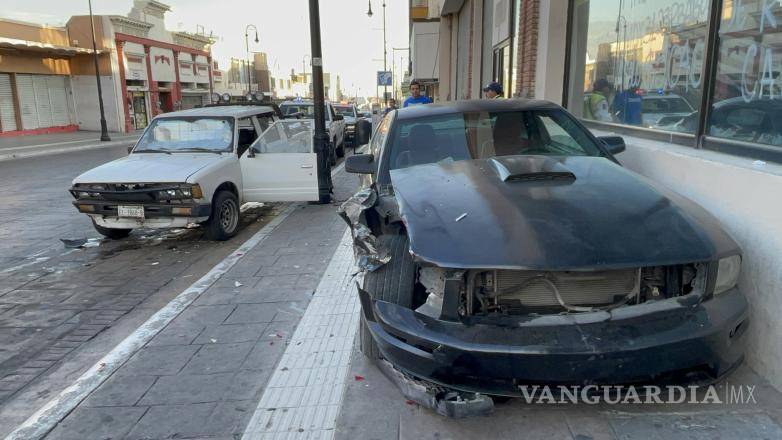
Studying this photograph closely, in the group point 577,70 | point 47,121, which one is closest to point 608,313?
point 577,70

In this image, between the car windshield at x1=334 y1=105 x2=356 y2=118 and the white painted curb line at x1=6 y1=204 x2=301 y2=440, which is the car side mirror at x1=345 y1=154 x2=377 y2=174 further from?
the car windshield at x1=334 y1=105 x2=356 y2=118

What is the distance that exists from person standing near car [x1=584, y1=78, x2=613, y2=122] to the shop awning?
31.1m

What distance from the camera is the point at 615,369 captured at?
237 cm

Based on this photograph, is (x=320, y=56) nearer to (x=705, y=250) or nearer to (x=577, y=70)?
(x=577, y=70)

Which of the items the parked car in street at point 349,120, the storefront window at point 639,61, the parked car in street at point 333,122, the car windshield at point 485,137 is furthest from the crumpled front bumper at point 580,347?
the parked car in street at point 349,120

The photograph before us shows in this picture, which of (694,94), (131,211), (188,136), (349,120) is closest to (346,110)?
(349,120)

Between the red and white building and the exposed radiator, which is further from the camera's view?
the red and white building

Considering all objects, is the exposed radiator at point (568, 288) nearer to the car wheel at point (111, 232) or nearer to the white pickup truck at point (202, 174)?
the white pickup truck at point (202, 174)

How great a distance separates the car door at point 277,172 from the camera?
26.1 feet

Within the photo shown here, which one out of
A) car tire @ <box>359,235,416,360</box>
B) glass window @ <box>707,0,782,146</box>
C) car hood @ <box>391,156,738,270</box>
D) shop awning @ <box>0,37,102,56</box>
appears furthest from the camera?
shop awning @ <box>0,37,102,56</box>

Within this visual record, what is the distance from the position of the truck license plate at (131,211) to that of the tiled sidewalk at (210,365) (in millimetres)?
1687

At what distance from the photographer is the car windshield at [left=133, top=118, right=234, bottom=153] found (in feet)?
25.6

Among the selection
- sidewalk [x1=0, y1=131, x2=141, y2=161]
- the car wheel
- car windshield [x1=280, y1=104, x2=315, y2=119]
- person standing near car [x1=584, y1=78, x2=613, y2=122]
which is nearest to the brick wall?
person standing near car [x1=584, y1=78, x2=613, y2=122]

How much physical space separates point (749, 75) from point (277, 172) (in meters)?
6.03
